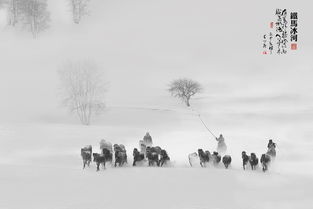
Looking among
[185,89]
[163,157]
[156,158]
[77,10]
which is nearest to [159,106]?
[185,89]

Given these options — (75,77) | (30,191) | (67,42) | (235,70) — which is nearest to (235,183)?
(30,191)

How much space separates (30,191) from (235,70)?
84.2 meters

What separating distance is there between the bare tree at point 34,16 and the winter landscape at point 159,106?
2.77 feet

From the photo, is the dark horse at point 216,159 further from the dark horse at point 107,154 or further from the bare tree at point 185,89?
the bare tree at point 185,89

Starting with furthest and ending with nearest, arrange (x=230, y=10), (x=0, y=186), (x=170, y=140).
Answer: (x=230, y=10), (x=170, y=140), (x=0, y=186)

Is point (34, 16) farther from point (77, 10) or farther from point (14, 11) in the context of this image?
point (77, 10)

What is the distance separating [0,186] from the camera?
18531mm

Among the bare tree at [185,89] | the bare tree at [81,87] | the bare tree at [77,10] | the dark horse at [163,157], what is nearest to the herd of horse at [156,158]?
the dark horse at [163,157]

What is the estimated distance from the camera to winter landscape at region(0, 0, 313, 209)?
708 inches

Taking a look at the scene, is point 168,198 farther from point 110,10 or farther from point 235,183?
point 110,10

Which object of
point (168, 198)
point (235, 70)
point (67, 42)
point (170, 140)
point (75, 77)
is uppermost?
point (67, 42)

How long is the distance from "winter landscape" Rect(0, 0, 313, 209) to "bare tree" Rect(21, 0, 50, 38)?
Answer: 84 centimetres

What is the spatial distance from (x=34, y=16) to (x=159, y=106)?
4678 centimetres

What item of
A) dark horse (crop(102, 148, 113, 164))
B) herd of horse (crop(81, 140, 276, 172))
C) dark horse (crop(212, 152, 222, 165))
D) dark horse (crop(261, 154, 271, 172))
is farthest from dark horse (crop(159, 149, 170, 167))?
dark horse (crop(261, 154, 271, 172))
